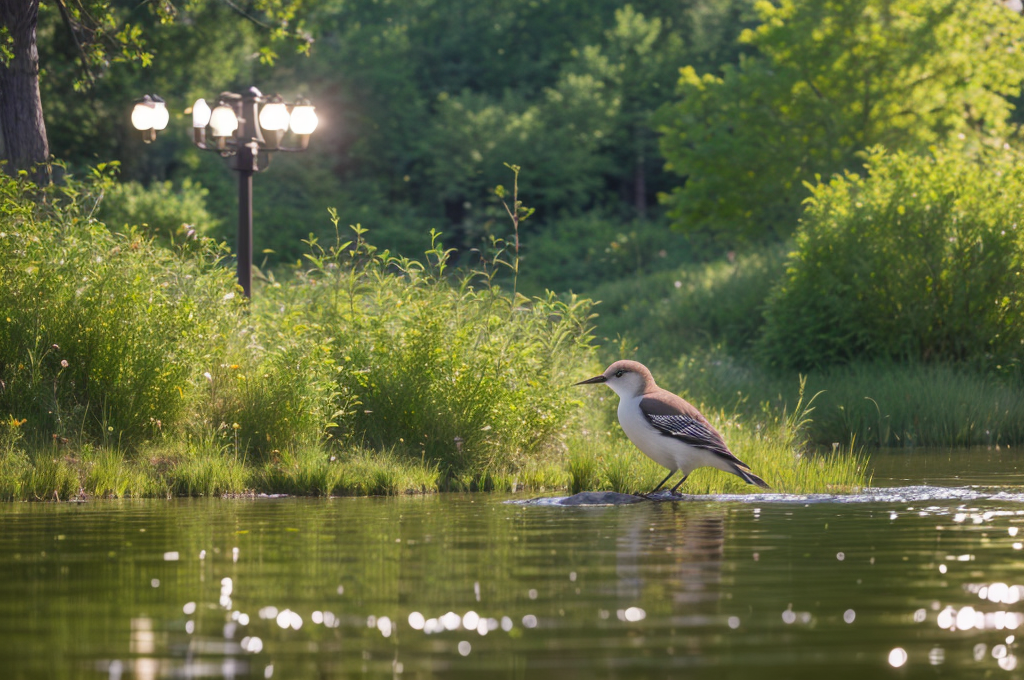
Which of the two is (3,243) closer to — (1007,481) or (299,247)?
(1007,481)

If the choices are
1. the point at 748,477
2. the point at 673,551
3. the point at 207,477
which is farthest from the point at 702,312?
the point at 673,551

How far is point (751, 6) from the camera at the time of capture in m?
53.8

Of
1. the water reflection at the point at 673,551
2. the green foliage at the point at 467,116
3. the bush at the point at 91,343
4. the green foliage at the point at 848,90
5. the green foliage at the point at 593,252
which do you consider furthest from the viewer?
the green foliage at the point at 467,116

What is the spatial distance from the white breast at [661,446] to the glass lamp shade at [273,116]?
281 inches

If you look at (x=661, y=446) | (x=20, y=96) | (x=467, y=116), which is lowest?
(x=661, y=446)

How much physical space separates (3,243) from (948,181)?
14980 millimetres

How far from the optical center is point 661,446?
9.98 m

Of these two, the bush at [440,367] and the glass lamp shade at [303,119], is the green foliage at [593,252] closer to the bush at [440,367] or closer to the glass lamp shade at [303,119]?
the glass lamp shade at [303,119]

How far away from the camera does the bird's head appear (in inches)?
408

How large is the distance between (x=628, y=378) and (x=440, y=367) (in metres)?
2.49

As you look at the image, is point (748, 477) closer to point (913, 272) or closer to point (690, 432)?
point (690, 432)

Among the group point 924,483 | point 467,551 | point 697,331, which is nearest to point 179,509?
point 467,551

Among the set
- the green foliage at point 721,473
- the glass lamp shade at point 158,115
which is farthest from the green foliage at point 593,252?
the green foliage at point 721,473

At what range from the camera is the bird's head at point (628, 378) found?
34.0ft
